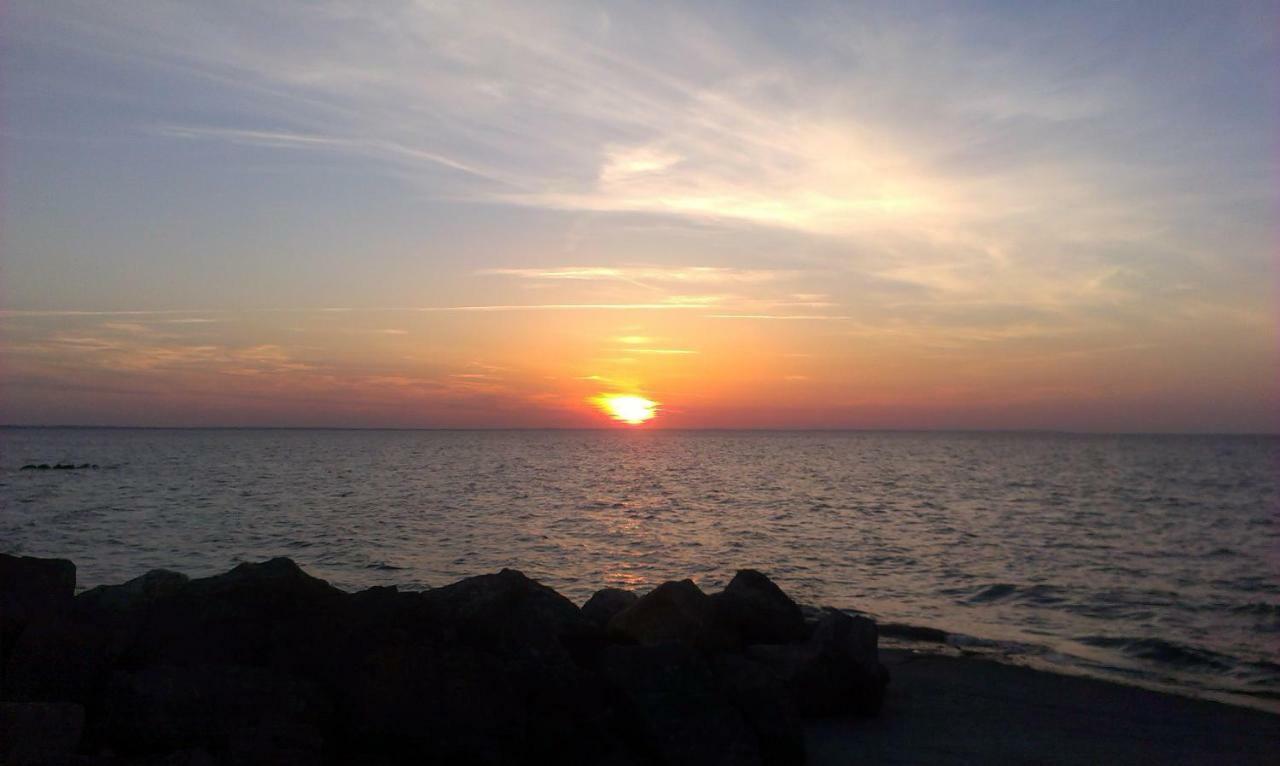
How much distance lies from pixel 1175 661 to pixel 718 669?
31.7ft

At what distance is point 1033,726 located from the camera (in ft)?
33.2

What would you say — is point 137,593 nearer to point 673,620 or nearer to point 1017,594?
point 673,620

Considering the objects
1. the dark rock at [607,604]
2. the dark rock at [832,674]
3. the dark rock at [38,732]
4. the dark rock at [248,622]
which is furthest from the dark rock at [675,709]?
the dark rock at [38,732]

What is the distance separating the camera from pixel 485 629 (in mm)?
9711

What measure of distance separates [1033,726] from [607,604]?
5198 millimetres

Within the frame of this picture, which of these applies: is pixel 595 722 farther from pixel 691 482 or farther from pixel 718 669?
Result: pixel 691 482

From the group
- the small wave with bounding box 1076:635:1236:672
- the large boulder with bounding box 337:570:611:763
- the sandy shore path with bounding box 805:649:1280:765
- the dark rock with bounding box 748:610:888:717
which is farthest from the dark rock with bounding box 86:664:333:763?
the small wave with bounding box 1076:635:1236:672

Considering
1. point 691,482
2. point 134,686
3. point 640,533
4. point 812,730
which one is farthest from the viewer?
point 691,482

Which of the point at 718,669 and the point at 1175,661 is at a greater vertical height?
the point at 718,669

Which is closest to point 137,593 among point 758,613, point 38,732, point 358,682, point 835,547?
point 38,732

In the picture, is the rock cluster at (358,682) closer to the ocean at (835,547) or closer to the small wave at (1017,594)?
the ocean at (835,547)

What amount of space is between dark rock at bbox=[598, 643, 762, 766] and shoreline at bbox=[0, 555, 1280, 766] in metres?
0.02

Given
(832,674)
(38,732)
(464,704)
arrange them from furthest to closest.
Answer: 1. (832,674)
2. (464,704)
3. (38,732)

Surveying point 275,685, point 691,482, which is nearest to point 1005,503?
point 691,482
